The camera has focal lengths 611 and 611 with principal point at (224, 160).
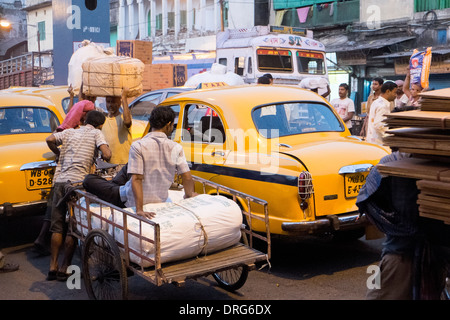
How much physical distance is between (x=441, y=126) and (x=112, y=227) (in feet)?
9.46

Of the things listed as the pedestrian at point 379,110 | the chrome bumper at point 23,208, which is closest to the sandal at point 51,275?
the chrome bumper at point 23,208

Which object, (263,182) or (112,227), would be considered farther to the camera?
(263,182)

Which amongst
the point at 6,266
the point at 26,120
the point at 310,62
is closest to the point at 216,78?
the point at 26,120

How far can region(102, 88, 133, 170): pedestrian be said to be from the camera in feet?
24.6

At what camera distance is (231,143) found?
6703 millimetres

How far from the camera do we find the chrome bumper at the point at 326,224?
19.3ft

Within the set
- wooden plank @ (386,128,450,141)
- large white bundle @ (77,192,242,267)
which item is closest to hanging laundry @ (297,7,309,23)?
large white bundle @ (77,192,242,267)

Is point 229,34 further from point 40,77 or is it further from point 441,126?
point 441,126

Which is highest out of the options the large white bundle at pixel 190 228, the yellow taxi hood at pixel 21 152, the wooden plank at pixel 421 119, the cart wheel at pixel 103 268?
the wooden plank at pixel 421 119

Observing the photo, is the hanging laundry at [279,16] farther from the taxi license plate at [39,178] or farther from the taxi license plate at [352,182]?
the taxi license plate at [352,182]

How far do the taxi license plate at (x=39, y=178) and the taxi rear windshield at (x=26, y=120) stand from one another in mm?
1420

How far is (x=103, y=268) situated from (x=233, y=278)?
126cm

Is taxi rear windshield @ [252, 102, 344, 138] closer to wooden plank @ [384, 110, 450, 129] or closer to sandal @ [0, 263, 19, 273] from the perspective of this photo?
sandal @ [0, 263, 19, 273]
